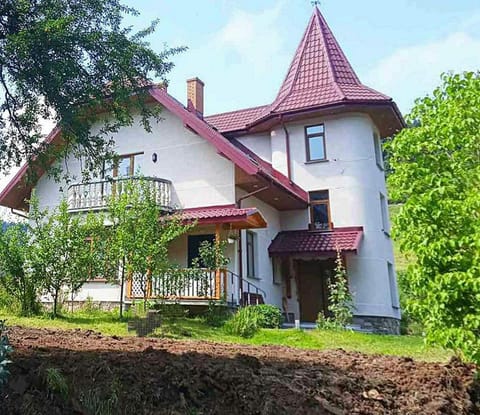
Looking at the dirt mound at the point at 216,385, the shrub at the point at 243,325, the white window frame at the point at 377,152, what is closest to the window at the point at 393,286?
the white window frame at the point at 377,152

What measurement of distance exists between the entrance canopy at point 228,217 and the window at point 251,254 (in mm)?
1279

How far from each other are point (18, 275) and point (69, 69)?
7.77 meters

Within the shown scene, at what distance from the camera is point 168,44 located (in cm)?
756

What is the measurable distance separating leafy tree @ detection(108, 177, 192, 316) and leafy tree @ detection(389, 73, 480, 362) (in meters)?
7.38

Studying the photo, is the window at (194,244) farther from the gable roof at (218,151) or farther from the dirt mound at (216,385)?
the dirt mound at (216,385)

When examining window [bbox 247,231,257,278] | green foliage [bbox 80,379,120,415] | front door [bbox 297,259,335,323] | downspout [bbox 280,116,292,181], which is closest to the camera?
green foliage [bbox 80,379,120,415]

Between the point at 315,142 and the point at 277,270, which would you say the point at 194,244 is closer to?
the point at 277,270

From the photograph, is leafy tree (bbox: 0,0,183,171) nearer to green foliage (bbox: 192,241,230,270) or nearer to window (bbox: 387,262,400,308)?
green foliage (bbox: 192,241,230,270)

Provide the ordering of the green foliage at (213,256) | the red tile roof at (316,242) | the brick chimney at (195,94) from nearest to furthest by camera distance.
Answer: the green foliage at (213,256) → the red tile roof at (316,242) → the brick chimney at (195,94)

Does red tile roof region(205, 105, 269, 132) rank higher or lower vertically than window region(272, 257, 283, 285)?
higher

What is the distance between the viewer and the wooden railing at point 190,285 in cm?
1312

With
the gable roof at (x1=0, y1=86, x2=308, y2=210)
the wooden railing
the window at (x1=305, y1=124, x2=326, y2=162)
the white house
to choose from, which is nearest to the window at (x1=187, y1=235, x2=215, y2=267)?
the white house

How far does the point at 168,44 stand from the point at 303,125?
10969mm

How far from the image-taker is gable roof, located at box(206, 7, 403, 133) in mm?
17234
